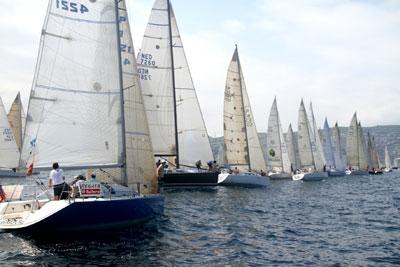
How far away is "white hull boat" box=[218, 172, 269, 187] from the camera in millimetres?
40250

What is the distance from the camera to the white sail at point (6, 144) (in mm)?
50375

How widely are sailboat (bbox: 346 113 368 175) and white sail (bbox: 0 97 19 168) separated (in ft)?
213

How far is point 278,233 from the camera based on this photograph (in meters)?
18.4

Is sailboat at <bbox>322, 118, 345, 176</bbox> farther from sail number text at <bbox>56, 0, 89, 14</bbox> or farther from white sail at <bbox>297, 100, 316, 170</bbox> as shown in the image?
sail number text at <bbox>56, 0, 89, 14</bbox>

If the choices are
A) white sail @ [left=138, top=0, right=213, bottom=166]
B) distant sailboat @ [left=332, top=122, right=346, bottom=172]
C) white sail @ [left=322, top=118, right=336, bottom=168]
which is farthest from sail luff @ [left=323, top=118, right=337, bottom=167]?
white sail @ [left=138, top=0, right=213, bottom=166]

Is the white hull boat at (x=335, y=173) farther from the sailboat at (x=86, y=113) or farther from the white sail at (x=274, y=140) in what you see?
the sailboat at (x=86, y=113)

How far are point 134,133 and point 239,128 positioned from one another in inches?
1101

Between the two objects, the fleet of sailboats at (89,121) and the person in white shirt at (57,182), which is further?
the person in white shirt at (57,182)

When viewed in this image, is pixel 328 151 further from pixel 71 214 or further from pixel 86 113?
pixel 71 214

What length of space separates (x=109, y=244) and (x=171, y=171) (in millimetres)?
20822

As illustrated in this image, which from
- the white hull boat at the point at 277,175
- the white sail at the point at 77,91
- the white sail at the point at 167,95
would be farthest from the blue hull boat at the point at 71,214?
the white hull boat at the point at 277,175

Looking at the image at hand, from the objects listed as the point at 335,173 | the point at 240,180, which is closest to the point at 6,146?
the point at 240,180

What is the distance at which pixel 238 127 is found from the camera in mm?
47125

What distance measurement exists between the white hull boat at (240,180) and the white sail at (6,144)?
83.0 ft
